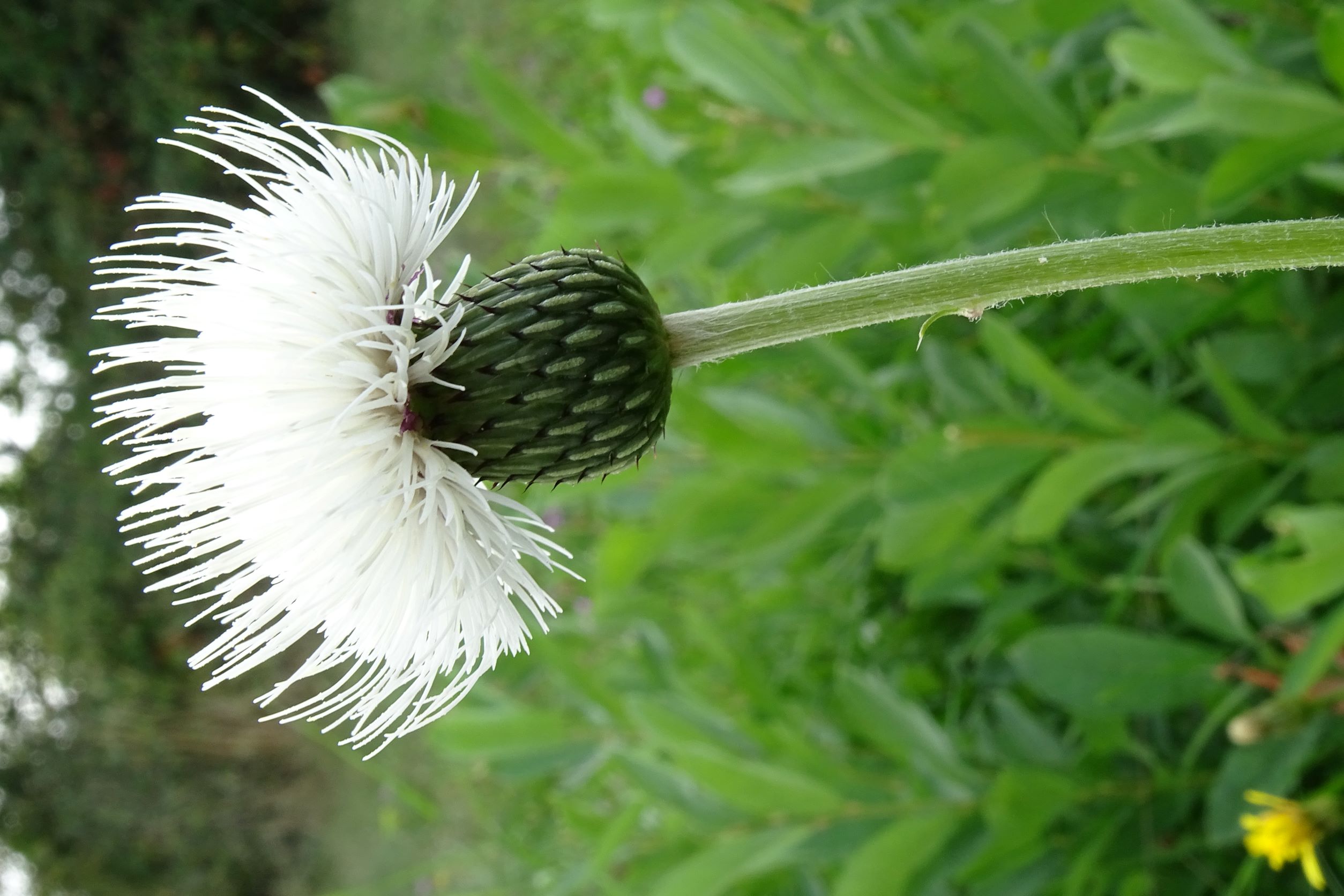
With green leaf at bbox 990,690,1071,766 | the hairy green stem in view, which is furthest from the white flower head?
green leaf at bbox 990,690,1071,766

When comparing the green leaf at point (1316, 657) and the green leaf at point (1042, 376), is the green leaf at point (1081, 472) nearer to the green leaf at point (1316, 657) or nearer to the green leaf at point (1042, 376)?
the green leaf at point (1042, 376)

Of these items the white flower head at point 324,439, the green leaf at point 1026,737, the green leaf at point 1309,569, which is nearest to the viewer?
the white flower head at point 324,439

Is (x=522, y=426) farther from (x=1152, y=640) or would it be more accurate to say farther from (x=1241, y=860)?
(x=1241, y=860)

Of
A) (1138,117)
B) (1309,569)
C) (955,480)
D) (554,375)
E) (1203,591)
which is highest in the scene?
(554,375)

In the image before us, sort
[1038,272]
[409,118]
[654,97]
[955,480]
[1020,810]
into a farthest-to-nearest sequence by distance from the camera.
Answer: [654,97] → [409,118] → [955,480] → [1020,810] → [1038,272]

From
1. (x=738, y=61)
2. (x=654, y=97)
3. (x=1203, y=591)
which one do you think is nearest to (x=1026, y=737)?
(x=1203, y=591)

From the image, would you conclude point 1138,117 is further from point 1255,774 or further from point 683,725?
point 683,725

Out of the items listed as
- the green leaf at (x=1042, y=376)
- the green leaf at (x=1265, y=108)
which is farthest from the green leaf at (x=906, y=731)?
the green leaf at (x=1265, y=108)
